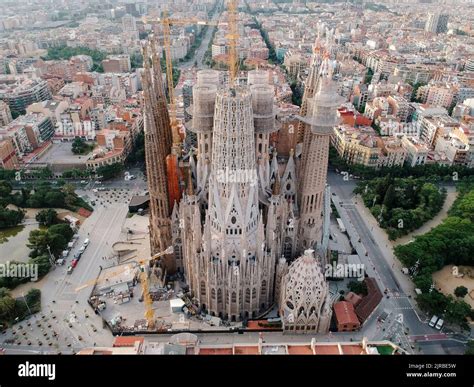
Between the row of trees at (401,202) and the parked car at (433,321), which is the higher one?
the row of trees at (401,202)

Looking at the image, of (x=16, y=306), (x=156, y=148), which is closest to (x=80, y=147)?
(x=16, y=306)

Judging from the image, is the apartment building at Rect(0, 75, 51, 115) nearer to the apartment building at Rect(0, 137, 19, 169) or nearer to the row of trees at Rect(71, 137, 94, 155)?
the apartment building at Rect(0, 137, 19, 169)

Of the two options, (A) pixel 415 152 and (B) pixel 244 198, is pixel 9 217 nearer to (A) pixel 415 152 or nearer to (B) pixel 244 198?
(B) pixel 244 198

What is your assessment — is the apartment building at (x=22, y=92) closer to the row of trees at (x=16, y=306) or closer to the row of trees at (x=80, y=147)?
the row of trees at (x=80, y=147)

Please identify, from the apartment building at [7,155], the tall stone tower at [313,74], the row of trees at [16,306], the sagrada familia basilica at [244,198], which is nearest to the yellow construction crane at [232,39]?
the sagrada familia basilica at [244,198]
